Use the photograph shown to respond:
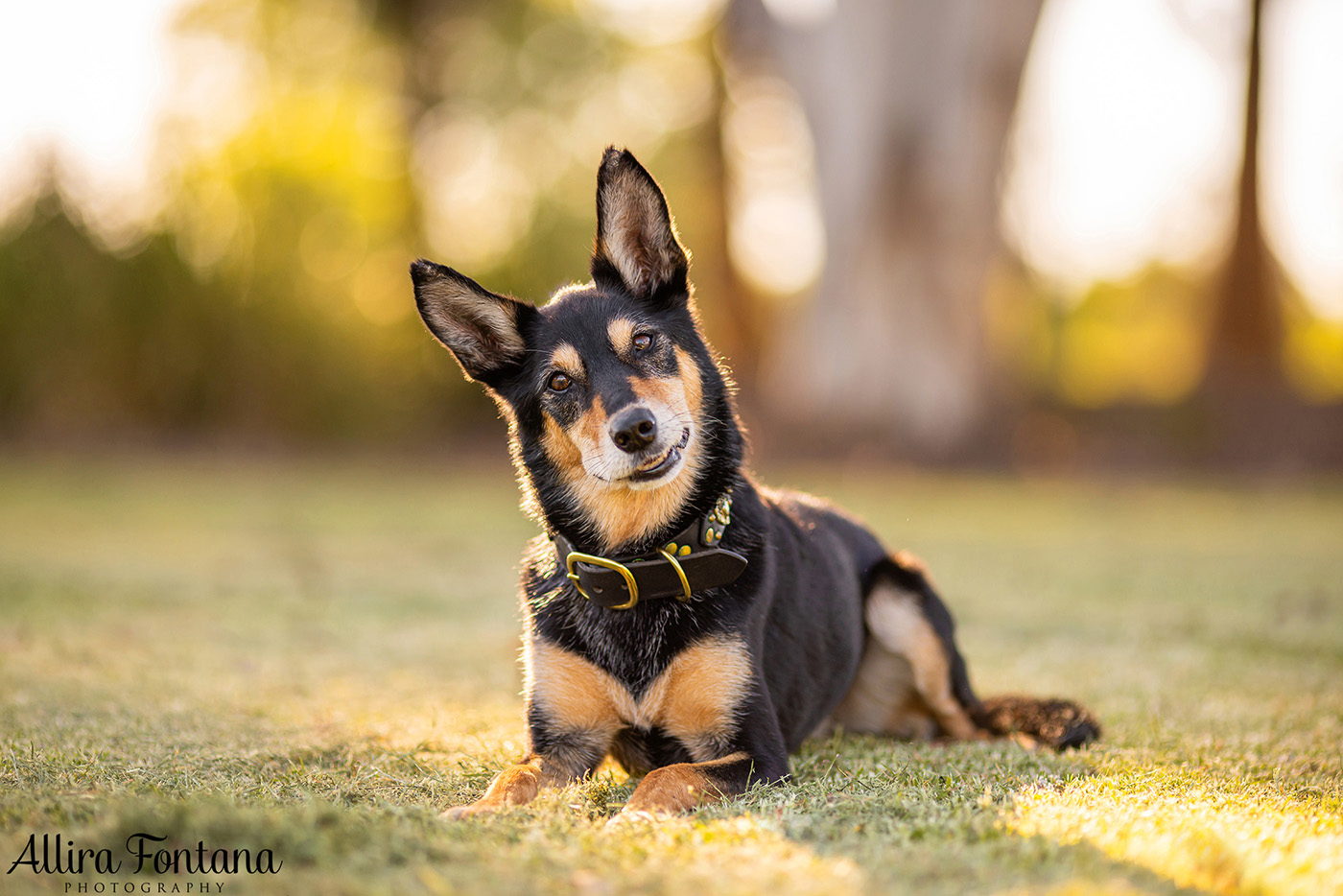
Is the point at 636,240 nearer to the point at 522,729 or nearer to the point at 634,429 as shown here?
the point at 634,429

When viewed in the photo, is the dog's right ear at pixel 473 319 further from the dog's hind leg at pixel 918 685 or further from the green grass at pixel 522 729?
the dog's hind leg at pixel 918 685

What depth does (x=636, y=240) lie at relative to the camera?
3916 millimetres

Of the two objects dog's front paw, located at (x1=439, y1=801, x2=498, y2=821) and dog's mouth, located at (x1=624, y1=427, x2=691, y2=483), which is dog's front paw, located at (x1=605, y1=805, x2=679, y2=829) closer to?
dog's front paw, located at (x1=439, y1=801, x2=498, y2=821)

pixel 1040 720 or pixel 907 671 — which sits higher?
pixel 907 671

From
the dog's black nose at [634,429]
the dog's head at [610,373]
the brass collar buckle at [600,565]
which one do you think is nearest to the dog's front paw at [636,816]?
the brass collar buckle at [600,565]

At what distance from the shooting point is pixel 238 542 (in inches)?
381

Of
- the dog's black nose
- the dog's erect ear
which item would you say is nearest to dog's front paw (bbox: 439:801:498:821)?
the dog's black nose

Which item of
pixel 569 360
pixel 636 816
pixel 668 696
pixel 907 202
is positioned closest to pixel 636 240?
pixel 569 360

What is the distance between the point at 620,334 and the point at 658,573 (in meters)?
0.85

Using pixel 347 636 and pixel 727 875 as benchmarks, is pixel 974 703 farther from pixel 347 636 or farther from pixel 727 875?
pixel 347 636

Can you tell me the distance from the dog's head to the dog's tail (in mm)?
1486

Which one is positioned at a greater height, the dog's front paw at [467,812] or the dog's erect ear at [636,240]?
the dog's erect ear at [636,240]

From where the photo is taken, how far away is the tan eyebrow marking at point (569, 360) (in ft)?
12.0

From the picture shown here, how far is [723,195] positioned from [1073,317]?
3396 cm
